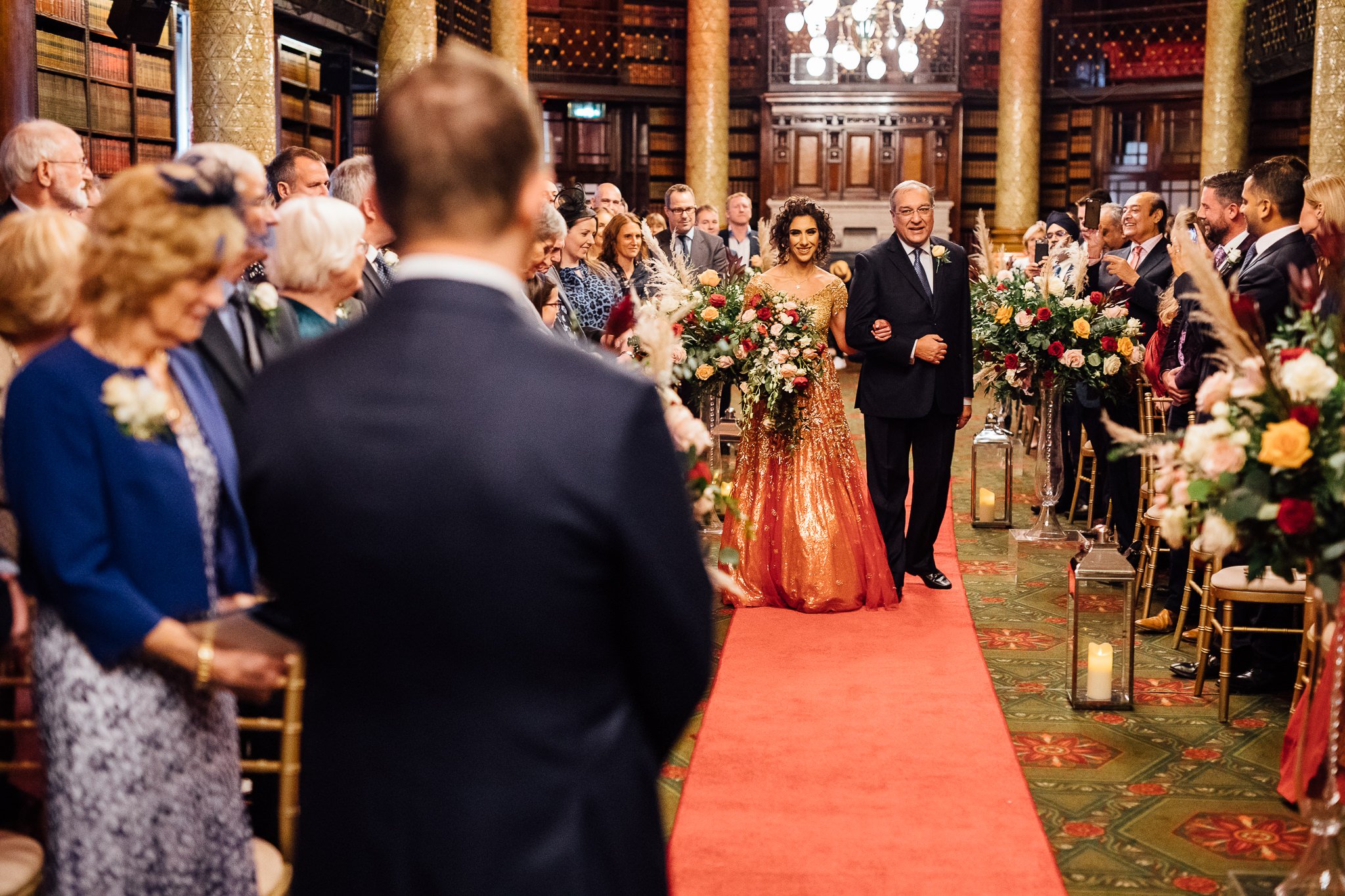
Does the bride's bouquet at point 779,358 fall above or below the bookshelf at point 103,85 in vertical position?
below

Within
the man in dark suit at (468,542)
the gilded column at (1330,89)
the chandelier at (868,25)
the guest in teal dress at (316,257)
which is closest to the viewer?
the man in dark suit at (468,542)

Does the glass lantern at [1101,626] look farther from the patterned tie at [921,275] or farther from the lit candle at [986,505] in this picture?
the lit candle at [986,505]

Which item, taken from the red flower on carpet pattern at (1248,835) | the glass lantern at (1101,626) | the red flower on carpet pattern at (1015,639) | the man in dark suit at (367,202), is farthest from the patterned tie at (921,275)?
the red flower on carpet pattern at (1248,835)

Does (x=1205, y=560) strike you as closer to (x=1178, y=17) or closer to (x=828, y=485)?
(x=828, y=485)

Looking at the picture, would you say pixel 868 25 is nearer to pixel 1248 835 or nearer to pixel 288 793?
pixel 1248 835

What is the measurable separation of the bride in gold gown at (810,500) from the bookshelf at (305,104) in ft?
24.0

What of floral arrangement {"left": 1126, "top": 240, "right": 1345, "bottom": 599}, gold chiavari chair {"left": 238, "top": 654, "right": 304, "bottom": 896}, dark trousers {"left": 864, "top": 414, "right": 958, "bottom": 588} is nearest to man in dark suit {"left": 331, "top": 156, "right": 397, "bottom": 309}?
gold chiavari chair {"left": 238, "top": 654, "right": 304, "bottom": 896}

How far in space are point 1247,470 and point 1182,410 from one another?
2.95 metres

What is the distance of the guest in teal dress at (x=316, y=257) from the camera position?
2.88 meters

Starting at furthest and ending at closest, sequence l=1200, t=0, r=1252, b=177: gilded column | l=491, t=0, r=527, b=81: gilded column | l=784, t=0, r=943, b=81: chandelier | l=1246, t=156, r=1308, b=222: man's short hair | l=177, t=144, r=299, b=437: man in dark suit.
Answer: l=491, t=0, r=527, b=81: gilded column < l=1200, t=0, r=1252, b=177: gilded column < l=784, t=0, r=943, b=81: chandelier < l=1246, t=156, r=1308, b=222: man's short hair < l=177, t=144, r=299, b=437: man in dark suit

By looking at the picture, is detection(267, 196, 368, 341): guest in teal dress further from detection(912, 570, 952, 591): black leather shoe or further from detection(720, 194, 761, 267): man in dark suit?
detection(720, 194, 761, 267): man in dark suit

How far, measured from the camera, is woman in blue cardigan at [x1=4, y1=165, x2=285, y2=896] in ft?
6.22

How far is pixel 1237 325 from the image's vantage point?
2.57 meters

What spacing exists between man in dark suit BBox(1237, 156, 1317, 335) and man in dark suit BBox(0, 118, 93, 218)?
4.16 m
